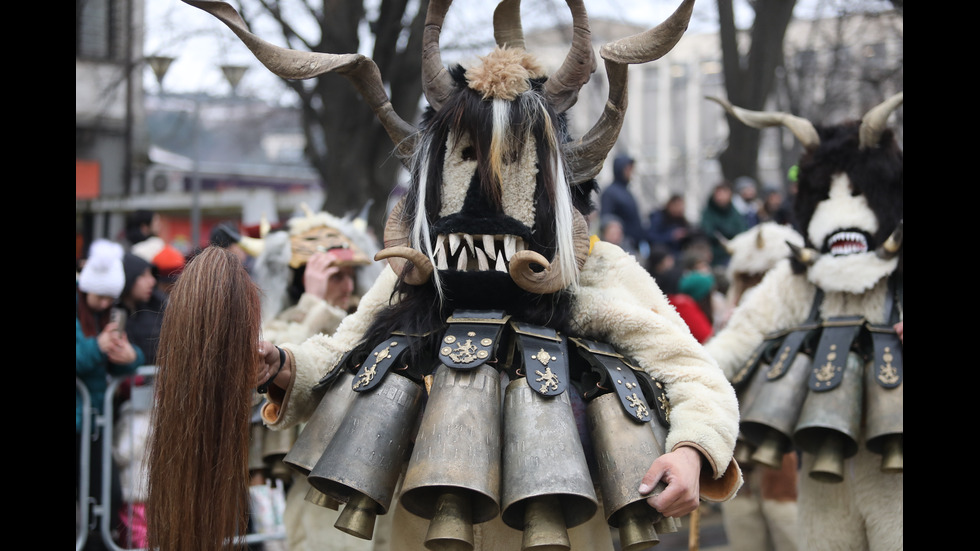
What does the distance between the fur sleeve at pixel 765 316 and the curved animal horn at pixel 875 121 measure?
0.61 m

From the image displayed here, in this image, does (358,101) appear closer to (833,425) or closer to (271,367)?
(833,425)

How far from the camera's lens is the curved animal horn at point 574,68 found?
113 inches

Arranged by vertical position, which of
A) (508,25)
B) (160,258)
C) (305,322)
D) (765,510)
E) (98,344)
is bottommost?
(765,510)

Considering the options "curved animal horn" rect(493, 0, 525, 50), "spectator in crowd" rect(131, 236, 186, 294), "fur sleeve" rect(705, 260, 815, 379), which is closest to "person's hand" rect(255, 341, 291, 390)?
"curved animal horn" rect(493, 0, 525, 50)

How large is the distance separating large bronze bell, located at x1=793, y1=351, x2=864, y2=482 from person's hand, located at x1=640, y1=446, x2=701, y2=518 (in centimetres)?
133

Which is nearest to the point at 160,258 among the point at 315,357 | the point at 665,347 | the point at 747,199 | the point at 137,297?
the point at 137,297

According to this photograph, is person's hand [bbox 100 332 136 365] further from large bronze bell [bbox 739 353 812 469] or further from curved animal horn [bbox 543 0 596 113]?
curved animal horn [bbox 543 0 596 113]

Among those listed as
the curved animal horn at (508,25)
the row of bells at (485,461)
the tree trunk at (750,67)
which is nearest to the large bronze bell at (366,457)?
the row of bells at (485,461)

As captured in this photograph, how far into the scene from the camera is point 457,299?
282cm

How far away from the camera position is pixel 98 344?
17.7ft

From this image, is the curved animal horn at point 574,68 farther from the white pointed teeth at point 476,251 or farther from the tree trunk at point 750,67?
the tree trunk at point 750,67

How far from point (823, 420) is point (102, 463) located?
3933mm
